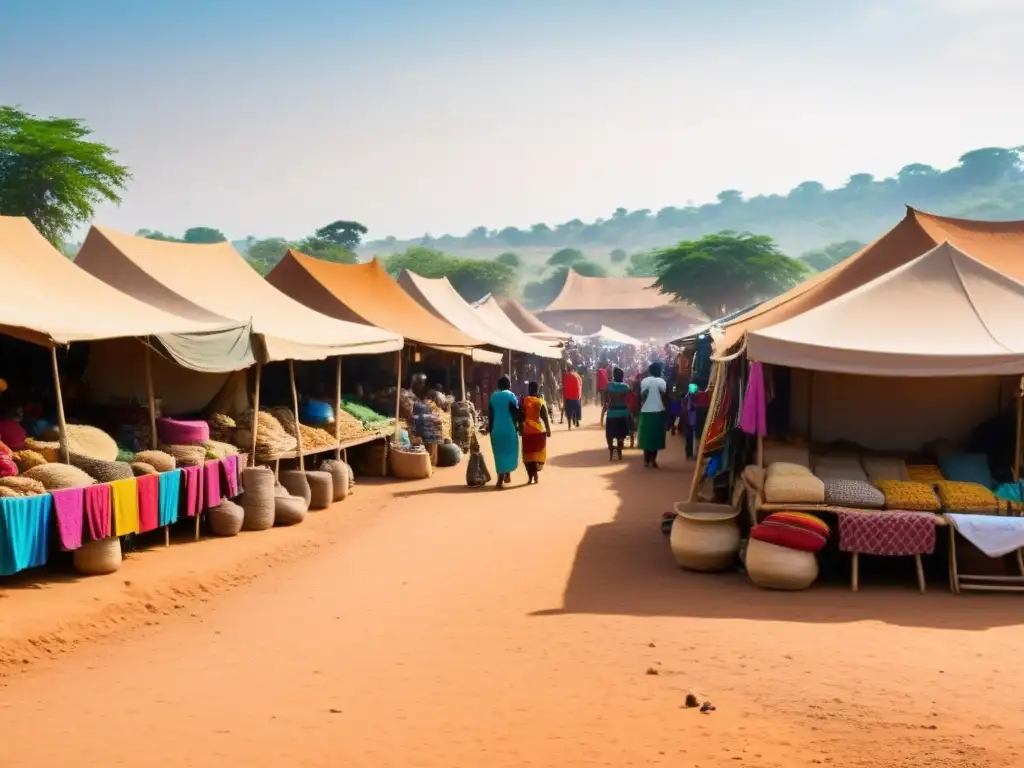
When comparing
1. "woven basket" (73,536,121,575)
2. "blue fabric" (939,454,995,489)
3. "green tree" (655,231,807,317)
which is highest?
"green tree" (655,231,807,317)

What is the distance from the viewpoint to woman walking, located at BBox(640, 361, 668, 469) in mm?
15762

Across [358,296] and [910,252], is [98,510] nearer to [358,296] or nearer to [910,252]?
[910,252]

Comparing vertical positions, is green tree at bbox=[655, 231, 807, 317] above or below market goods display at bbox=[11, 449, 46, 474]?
above

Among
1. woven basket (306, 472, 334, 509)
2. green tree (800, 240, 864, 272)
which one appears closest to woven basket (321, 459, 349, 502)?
woven basket (306, 472, 334, 509)

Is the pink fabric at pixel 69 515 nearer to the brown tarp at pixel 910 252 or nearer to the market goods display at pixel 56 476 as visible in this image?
the market goods display at pixel 56 476

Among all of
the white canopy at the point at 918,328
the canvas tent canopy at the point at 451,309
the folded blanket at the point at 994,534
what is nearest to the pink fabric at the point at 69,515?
the white canopy at the point at 918,328

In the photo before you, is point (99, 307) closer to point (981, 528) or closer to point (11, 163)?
point (981, 528)

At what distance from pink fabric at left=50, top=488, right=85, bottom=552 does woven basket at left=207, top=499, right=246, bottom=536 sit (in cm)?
232

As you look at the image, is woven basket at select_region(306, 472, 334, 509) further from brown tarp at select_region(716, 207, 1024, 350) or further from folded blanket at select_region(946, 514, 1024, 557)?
folded blanket at select_region(946, 514, 1024, 557)

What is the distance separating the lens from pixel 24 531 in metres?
8.11

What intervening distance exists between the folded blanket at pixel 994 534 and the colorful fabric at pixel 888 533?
0.83 ft

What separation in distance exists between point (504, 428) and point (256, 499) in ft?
13.8

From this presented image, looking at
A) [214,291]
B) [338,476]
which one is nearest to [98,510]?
[338,476]

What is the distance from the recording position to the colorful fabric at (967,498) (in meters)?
8.80
